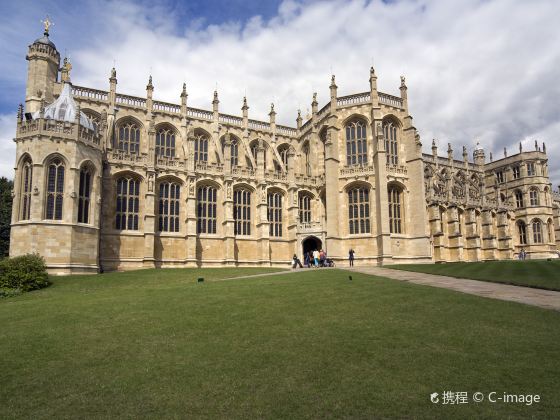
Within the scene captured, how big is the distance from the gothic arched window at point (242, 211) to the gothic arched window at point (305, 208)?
5994 millimetres

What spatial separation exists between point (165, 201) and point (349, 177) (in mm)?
18292

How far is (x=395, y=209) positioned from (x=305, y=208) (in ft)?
31.1

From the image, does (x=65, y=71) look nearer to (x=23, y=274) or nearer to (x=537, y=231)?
(x=23, y=274)

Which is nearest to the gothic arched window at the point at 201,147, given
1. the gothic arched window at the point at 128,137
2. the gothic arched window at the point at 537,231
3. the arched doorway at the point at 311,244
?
the gothic arched window at the point at 128,137

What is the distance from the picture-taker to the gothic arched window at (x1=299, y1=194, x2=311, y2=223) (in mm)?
43938

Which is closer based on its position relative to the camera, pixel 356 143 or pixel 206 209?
pixel 206 209

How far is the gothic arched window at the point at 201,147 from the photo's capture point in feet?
145

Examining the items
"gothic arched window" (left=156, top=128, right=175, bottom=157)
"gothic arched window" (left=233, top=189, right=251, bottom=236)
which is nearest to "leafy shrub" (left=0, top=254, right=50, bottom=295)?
"gothic arched window" (left=233, top=189, right=251, bottom=236)

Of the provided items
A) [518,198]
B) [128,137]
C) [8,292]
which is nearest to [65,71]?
[128,137]

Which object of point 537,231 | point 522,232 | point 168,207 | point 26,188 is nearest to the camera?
point 26,188

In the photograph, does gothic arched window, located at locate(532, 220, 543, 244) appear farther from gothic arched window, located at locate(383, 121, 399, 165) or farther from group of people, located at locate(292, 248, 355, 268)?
group of people, located at locate(292, 248, 355, 268)

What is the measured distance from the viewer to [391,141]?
142ft

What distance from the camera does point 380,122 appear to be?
41.1 meters

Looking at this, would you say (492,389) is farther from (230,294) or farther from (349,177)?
(349,177)
